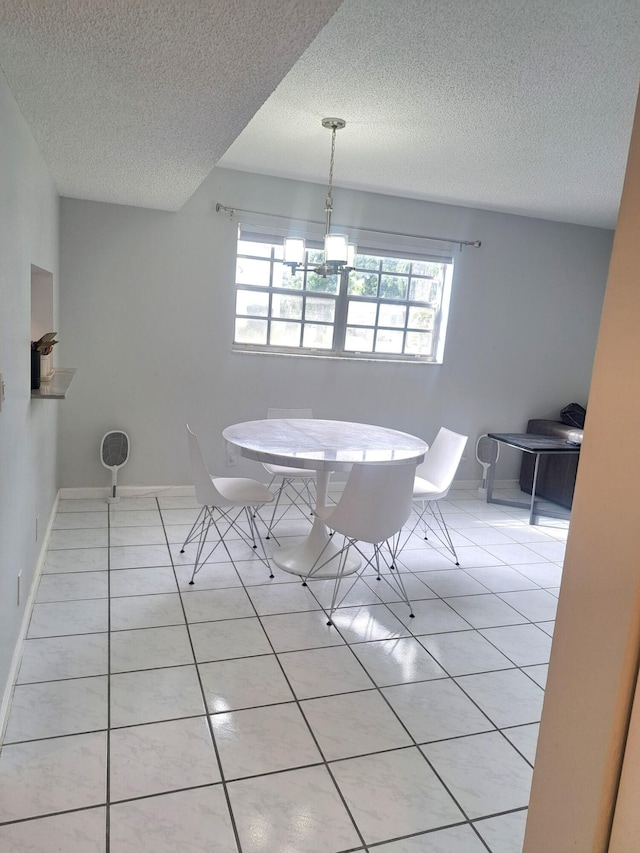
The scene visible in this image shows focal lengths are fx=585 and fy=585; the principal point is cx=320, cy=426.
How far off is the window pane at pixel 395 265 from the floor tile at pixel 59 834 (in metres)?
4.22

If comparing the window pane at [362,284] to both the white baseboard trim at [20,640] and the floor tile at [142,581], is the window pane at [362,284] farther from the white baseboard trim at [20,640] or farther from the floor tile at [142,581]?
the white baseboard trim at [20,640]

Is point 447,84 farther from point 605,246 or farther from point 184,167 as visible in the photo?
point 605,246

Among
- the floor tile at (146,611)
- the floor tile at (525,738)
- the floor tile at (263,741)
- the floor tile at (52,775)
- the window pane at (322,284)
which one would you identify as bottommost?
the floor tile at (52,775)

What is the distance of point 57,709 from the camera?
207cm

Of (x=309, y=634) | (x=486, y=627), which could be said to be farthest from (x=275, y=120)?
(x=486, y=627)

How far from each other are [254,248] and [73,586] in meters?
2.78

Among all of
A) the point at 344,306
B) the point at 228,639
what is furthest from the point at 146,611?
the point at 344,306

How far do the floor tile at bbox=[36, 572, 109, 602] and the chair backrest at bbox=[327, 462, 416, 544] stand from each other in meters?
1.23

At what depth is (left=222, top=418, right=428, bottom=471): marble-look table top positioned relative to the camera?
2.91m

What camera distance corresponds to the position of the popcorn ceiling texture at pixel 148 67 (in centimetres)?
135

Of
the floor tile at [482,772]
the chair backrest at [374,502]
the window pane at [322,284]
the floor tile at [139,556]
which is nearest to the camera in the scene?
the floor tile at [482,772]

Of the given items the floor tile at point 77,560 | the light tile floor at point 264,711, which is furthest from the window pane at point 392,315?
the floor tile at point 77,560

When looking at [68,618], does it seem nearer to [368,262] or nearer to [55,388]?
[55,388]

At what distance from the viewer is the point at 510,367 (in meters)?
5.34
